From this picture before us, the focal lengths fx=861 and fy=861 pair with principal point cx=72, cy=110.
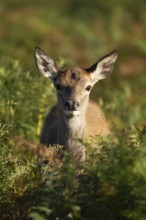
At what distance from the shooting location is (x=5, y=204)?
8.37 metres

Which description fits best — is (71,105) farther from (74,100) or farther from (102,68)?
(102,68)

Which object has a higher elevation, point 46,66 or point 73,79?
point 46,66

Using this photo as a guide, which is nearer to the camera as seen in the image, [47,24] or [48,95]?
[48,95]

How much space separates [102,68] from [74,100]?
1.22 metres

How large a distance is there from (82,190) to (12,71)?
5761 millimetres

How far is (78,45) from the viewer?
76.6ft

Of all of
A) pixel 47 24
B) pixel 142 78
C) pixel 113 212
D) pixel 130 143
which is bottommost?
pixel 113 212

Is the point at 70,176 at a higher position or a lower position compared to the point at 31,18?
lower

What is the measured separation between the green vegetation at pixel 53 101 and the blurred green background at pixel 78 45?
20 mm

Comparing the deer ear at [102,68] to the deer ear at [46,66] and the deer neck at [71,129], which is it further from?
the deer neck at [71,129]

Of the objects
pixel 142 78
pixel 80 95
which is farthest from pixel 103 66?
pixel 142 78

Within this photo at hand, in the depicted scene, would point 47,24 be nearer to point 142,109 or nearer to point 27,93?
point 142,109

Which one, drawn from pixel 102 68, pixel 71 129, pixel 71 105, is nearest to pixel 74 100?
pixel 71 105

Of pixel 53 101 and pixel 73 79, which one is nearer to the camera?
pixel 73 79
